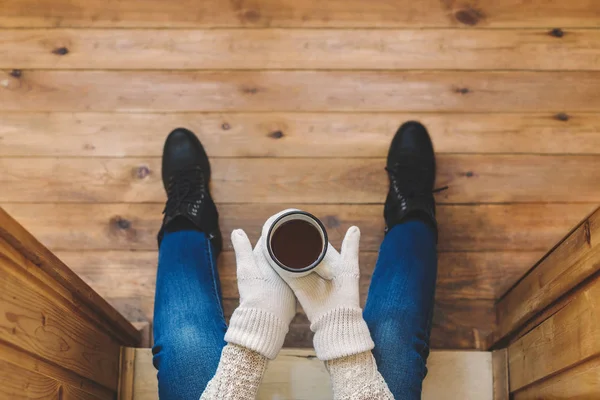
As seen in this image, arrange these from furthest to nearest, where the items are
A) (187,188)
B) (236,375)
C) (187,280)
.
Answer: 1. (187,188)
2. (187,280)
3. (236,375)

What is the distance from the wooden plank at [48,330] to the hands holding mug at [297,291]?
291 millimetres

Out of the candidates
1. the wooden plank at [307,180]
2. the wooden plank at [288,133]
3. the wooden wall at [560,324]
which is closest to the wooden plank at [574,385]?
the wooden wall at [560,324]

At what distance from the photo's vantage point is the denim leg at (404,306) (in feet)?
3.51

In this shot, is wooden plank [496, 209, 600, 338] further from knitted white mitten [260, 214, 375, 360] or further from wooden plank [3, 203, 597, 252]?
knitted white mitten [260, 214, 375, 360]

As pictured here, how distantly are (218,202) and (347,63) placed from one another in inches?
19.3

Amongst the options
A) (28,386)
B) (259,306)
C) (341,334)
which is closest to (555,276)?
(341,334)

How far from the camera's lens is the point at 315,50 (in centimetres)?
146

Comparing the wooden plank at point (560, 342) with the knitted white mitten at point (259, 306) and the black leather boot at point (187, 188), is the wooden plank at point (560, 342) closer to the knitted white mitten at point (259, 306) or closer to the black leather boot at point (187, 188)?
the knitted white mitten at point (259, 306)

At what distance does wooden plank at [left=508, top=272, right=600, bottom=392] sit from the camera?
2.79 feet

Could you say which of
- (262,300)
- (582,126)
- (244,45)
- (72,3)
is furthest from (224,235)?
(582,126)

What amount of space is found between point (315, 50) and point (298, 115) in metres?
0.18

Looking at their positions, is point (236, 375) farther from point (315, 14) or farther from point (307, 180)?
point (315, 14)

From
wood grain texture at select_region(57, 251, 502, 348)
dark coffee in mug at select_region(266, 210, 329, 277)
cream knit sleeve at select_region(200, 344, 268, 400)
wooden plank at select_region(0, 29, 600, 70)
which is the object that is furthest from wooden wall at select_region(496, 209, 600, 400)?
wooden plank at select_region(0, 29, 600, 70)

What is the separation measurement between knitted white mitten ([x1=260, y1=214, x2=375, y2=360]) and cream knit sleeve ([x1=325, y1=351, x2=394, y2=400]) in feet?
0.05
